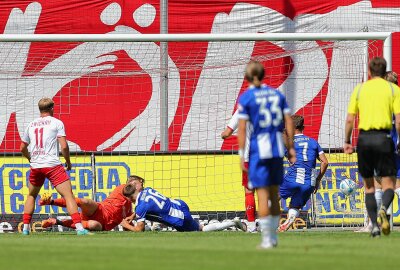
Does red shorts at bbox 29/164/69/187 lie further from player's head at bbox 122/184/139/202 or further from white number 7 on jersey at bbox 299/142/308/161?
white number 7 on jersey at bbox 299/142/308/161

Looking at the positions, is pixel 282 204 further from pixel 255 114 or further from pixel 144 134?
pixel 255 114

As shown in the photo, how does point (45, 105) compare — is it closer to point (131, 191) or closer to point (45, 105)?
point (45, 105)

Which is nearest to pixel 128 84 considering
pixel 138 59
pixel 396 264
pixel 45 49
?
pixel 138 59

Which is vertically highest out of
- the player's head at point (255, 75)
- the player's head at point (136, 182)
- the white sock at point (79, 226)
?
the player's head at point (255, 75)

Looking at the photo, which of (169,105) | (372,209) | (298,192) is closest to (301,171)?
(298,192)

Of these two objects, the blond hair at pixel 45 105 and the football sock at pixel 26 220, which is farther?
the football sock at pixel 26 220

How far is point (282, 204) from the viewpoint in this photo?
1998 cm

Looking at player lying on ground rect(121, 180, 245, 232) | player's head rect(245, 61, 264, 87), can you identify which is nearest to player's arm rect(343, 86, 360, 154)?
player's head rect(245, 61, 264, 87)

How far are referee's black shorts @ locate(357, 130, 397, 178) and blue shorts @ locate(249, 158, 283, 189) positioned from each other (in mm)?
2340

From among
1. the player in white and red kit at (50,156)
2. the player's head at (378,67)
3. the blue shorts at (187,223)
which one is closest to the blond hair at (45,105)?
the player in white and red kit at (50,156)

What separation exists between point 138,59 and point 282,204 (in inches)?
260

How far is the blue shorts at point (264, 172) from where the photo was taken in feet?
39.2

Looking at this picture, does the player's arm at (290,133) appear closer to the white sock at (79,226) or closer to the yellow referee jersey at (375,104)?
the yellow referee jersey at (375,104)

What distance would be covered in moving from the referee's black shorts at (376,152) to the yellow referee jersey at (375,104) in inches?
3.9
